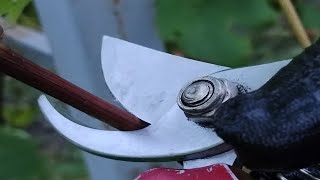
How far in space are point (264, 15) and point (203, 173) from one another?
0.56 m

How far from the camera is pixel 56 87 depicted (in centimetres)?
53

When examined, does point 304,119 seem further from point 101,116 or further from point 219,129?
point 101,116

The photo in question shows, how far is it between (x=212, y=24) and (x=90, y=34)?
208mm

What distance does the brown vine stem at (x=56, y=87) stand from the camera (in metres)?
0.51

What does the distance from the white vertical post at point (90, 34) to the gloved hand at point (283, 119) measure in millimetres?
374

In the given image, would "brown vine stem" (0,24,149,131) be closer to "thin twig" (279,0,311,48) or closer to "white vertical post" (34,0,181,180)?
"white vertical post" (34,0,181,180)

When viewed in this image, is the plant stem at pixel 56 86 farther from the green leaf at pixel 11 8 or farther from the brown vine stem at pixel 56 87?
the green leaf at pixel 11 8

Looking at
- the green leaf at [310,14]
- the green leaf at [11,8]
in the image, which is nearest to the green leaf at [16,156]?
the green leaf at [310,14]

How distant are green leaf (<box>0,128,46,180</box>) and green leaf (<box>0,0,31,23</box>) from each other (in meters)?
0.53

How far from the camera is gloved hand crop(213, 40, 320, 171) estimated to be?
1.44 feet

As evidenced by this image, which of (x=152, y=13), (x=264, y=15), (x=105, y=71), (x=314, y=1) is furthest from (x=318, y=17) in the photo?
(x=105, y=71)

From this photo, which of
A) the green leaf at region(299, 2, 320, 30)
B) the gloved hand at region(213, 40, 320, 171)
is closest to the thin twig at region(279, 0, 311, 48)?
the green leaf at region(299, 2, 320, 30)

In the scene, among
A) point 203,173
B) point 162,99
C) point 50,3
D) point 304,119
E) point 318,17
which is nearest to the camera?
point 304,119

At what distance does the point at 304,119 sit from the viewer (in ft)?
1.44
